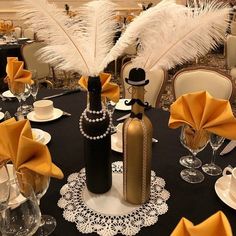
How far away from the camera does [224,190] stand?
92 cm

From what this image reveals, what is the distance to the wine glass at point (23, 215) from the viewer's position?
2.41 feet

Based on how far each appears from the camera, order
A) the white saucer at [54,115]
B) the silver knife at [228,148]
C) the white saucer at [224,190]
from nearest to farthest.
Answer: the white saucer at [224,190]
the silver knife at [228,148]
the white saucer at [54,115]

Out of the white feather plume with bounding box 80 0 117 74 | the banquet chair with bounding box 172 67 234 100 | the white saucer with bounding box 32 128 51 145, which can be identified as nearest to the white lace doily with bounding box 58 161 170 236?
the white saucer with bounding box 32 128 51 145

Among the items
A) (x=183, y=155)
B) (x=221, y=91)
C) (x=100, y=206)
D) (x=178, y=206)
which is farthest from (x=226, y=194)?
(x=221, y=91)

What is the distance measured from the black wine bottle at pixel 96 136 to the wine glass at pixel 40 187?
0.14 m

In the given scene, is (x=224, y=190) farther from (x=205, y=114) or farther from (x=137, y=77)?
(x=137, y=77)

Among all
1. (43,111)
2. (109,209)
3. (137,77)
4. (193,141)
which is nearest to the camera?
(137,77)

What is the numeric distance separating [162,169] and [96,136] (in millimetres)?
343

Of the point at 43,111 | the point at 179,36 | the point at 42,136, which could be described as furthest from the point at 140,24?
the point at 43,111

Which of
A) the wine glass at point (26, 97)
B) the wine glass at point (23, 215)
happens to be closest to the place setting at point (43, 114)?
the wine glass at point (26, 97)

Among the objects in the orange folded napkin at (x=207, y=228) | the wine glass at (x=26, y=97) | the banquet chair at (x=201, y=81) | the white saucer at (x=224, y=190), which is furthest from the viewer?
the banquet chair at (x=201, y=81)

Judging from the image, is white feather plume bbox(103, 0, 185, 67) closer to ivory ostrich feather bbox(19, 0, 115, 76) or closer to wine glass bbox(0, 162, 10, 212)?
ivory ostrich feather bbox(19, 0, 115, 76)

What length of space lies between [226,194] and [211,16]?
53 centimetres

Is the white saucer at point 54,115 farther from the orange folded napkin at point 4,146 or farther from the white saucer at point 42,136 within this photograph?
the orange folded napkin at point 4,146
